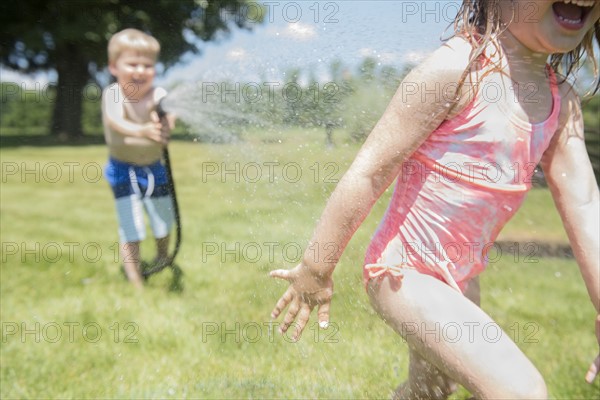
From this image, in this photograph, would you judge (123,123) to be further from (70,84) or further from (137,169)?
(70,84)

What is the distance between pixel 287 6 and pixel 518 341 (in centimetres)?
191

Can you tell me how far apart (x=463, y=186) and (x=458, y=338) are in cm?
34

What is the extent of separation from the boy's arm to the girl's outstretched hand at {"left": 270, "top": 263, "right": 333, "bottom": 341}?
9.00ft

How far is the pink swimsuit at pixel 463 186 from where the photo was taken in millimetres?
1601

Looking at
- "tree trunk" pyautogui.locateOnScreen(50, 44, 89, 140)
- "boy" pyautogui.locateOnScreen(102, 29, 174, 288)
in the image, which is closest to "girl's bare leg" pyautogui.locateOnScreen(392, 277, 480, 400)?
"boy" pyautogui.locateOnScreen(102, 29, 174, 288)

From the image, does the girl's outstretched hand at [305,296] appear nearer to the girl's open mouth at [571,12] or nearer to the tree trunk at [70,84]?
the girl's open mouth at [571,12]

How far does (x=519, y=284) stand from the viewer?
4188 mm

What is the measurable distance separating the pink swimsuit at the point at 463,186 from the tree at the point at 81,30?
1168 cm

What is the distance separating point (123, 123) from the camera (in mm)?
4504

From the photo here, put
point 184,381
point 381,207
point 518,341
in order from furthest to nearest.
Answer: point 518,341 < point 184,381 < point 381,207

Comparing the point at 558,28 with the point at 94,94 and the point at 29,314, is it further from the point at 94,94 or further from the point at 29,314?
the point at 94,94

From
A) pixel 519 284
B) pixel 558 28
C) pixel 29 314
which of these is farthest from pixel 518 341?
pixel 29 314

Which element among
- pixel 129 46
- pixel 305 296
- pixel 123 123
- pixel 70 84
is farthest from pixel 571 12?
pixel 70 84

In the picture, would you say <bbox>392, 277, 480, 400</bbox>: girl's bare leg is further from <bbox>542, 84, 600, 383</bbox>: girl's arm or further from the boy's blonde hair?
the boy's blonde hair
